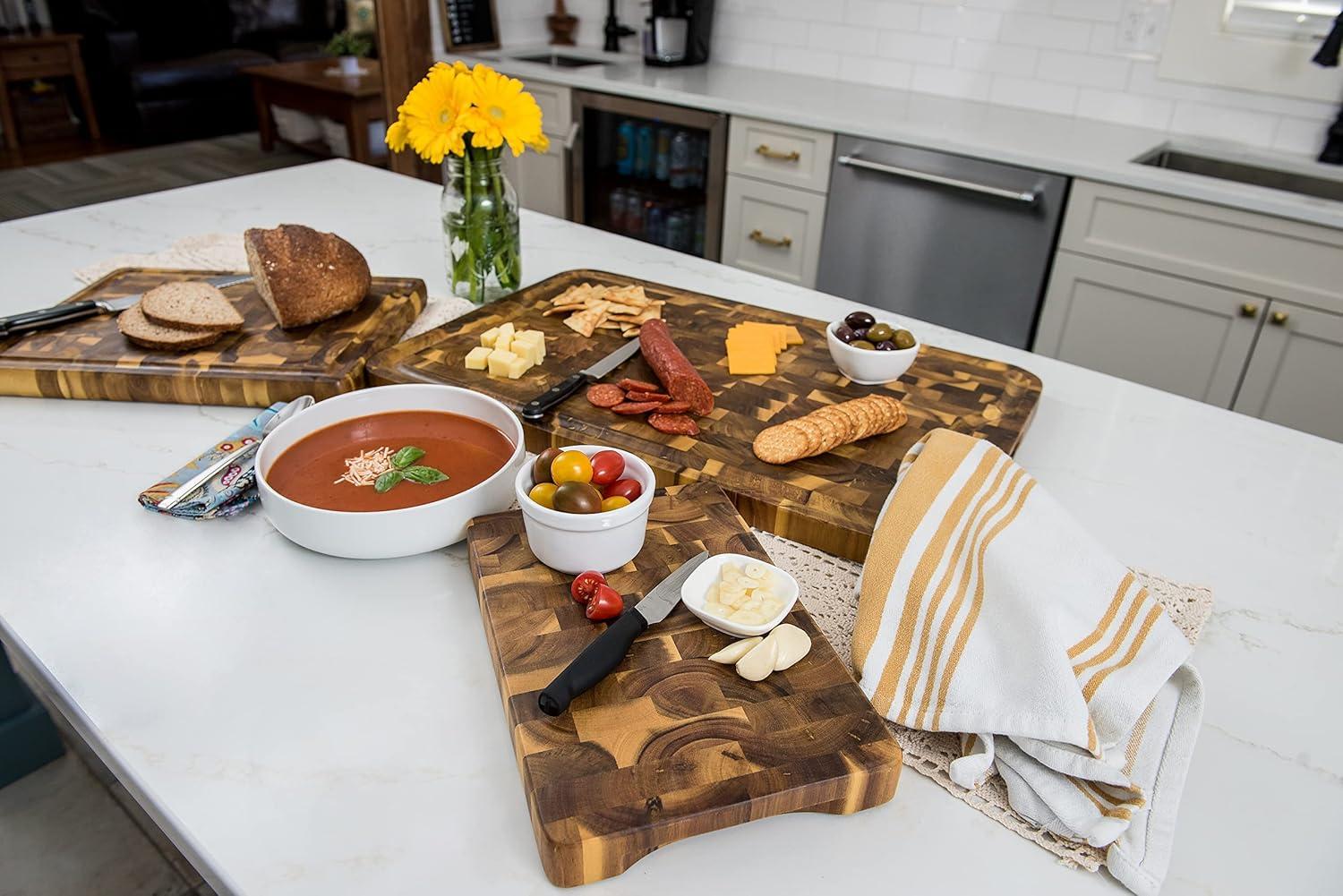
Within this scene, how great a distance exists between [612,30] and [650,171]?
93cm

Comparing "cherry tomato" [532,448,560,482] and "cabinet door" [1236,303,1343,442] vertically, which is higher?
"cherry tomato" [532,448,560,482]

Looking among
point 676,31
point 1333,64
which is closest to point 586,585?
point 1333,64

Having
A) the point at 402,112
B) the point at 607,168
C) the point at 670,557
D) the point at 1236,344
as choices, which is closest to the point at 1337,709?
the point at 670,557

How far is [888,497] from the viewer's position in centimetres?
100

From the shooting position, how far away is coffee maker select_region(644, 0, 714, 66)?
348cm

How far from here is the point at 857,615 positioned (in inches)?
34.7

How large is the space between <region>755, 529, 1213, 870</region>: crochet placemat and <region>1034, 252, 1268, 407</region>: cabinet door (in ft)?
5.53

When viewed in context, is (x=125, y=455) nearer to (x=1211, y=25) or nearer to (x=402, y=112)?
(x=402, y=112)

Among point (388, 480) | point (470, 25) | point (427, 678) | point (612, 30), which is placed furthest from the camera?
point (612, 30)

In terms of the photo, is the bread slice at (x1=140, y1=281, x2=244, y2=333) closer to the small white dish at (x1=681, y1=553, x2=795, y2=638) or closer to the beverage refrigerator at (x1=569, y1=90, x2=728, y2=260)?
the small white dish at (x1=681, y1=553, x2=795, y2=638)

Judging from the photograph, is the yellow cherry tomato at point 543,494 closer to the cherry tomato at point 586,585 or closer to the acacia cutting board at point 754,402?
the cherry tomato at point 586,585

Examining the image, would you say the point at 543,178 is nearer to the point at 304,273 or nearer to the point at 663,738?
the point at 304,273

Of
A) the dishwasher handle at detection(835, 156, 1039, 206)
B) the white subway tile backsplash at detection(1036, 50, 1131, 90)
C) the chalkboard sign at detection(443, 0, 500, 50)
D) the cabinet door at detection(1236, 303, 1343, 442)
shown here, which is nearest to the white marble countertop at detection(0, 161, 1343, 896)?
the cabinet door at detection(1236, 303, 1343, 442)

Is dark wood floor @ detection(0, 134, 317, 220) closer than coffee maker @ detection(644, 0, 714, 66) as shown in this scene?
No
